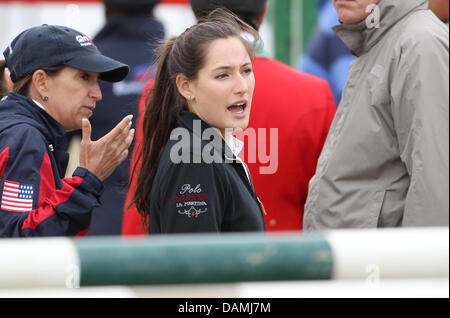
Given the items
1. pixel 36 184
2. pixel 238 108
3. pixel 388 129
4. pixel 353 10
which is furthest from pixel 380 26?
pixel 36 184

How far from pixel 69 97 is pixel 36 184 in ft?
0.93

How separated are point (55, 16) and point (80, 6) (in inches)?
10.4

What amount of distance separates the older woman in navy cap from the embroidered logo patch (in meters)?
0.26

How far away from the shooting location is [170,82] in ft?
7.13

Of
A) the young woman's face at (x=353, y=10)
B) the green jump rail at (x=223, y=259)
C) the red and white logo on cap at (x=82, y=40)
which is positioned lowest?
the green jump rail at (x=223, y=259)

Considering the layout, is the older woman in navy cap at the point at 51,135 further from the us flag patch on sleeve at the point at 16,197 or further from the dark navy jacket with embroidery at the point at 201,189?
the dark navy jacket with embroidery at the point at 201,189

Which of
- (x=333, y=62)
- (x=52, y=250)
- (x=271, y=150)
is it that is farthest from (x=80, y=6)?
(x=52, y=250)

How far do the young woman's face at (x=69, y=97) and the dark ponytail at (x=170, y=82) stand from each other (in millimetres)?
176

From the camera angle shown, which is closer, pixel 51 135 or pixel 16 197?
pixel 16 197

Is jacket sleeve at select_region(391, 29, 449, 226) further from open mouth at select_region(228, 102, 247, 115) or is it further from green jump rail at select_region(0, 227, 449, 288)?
green jump rail at select_region(0, 227, 449, 288)

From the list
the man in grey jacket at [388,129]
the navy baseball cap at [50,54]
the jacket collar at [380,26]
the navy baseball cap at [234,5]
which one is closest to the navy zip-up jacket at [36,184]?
the navy baseball cap at [50,54]

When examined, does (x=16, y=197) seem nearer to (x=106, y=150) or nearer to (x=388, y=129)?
(x=106, y=150)

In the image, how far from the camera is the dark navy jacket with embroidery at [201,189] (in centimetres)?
189
